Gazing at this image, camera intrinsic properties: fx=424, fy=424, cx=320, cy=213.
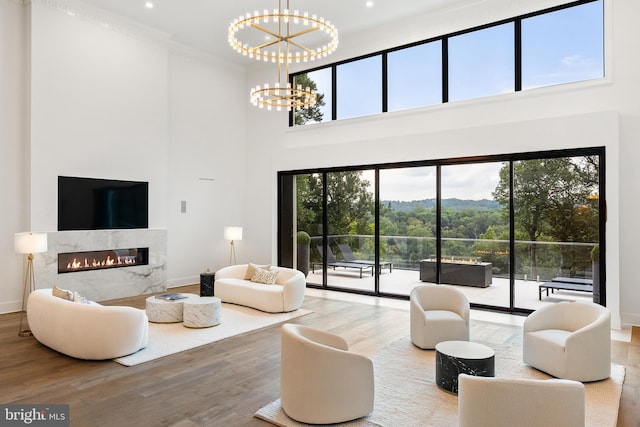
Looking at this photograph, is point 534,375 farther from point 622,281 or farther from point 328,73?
point 328,73

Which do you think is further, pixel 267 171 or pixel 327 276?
pixel 267 171

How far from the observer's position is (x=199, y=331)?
19.4 ft

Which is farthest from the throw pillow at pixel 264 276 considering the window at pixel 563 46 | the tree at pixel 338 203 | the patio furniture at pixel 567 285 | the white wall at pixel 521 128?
the window at pixel 563 46

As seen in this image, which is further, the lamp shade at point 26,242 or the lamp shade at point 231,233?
the lamp shade at point 231,233

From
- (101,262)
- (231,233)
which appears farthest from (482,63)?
(101,262)

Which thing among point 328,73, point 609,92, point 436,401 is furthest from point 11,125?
point 609,92

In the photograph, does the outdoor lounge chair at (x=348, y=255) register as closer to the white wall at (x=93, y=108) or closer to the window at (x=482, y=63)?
the window at (x=482, y=63)

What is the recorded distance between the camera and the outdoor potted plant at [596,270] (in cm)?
625

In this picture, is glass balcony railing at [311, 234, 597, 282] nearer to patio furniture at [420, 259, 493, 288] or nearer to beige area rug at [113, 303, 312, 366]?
patio furniture at [420, 259, 493, 288]

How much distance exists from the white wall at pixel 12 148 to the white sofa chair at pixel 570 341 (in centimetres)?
771

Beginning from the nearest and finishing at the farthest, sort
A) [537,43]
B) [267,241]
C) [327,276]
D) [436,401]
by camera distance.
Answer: [436,401], [537,43], [327,276], [267,241]

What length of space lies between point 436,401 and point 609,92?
5.43 metres

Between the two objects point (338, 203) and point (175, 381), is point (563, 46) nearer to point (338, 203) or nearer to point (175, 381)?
point (338, 203)

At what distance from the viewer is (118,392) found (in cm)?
389
